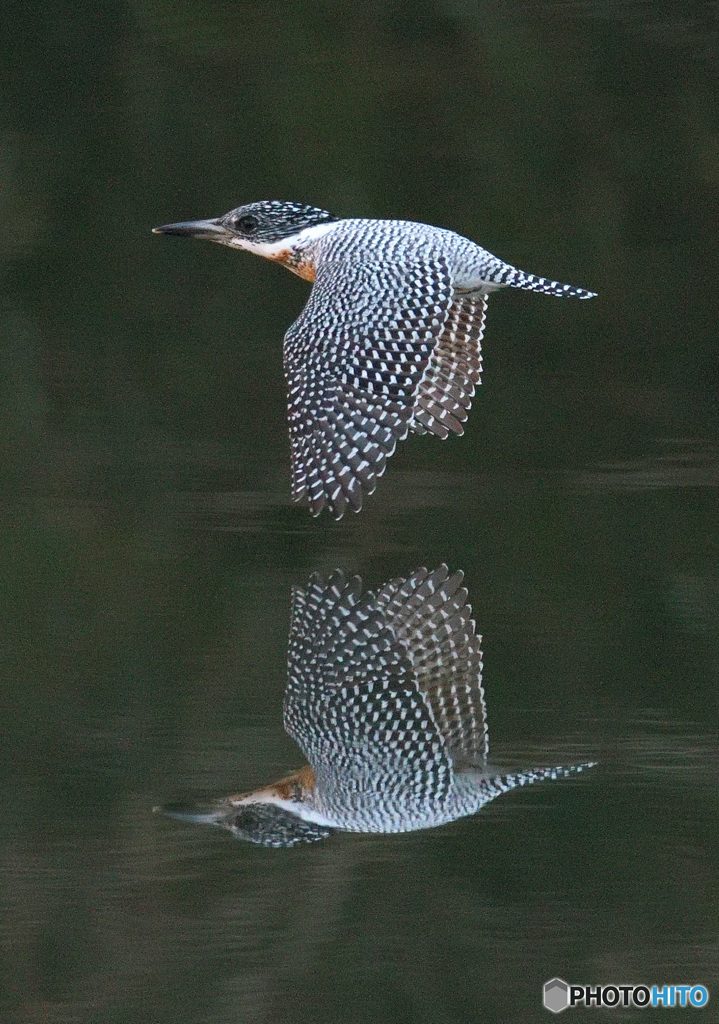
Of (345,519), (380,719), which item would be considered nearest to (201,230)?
(345,519)

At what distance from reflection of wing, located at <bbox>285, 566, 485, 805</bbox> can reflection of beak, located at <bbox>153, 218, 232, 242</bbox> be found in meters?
1.58

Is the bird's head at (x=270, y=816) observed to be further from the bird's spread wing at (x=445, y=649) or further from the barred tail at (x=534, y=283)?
the barred tail at (x=534, y=283)

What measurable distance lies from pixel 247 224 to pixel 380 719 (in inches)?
102

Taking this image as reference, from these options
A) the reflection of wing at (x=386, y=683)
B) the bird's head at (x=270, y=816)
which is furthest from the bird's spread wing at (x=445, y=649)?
the bird's head at (x=270, y=816)

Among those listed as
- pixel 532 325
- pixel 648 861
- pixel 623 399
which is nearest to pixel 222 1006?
pixel 648 861

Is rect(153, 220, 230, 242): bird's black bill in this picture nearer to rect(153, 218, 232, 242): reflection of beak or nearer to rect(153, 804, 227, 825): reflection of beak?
rect(153, 218, 232, 242): reflection of beak

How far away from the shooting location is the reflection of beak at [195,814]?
4.26 metres

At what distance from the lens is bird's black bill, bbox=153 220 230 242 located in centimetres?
679

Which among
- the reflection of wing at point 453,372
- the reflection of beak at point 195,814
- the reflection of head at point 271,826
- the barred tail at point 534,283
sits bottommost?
the reflection of head at point 271,826

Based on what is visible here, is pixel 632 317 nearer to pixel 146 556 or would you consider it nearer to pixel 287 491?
pixel 287 491

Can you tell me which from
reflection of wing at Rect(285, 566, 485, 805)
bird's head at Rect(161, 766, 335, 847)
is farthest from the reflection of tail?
bird's head at Rect(161, 766, 335, 847)

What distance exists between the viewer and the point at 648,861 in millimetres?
4078

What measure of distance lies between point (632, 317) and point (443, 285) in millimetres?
4280

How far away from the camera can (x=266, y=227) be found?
22.4 feet
